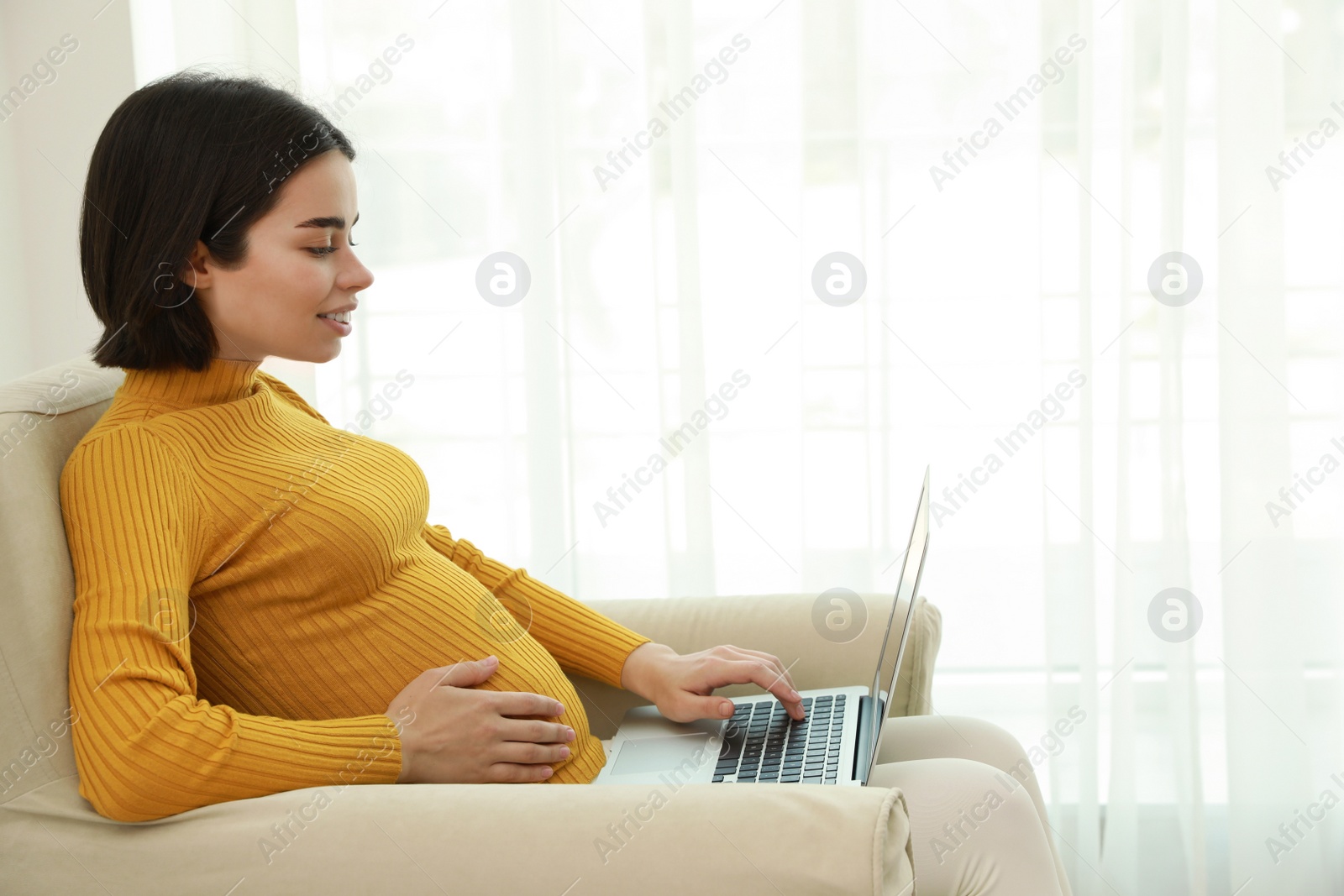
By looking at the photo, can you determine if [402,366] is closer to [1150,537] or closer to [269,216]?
[269,216]

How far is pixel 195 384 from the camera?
44.7 inches

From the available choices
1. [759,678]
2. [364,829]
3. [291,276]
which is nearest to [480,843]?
[364,829]

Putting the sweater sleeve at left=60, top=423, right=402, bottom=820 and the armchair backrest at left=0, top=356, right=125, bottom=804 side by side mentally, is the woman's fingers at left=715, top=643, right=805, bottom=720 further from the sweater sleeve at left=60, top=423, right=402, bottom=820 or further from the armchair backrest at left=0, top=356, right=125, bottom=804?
the armchair backrest at left=0, top=356, right=125, bottom=804

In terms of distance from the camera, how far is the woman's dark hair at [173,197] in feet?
3.50

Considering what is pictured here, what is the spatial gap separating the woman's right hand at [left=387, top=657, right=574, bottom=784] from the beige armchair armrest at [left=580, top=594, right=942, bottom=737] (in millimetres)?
318

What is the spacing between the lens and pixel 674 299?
78.4 inches

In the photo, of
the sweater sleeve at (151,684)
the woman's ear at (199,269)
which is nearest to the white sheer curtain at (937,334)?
the woman's ear at (199,269)

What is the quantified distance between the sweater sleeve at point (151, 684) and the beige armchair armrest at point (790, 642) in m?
0.46

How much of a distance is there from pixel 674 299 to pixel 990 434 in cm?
60

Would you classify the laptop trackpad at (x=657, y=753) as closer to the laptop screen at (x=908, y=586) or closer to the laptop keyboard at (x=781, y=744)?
the laptop keyboard at (x=781, y=744)

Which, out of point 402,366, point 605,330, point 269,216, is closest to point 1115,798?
point 605,330

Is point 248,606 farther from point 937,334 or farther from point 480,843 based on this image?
point 937,334

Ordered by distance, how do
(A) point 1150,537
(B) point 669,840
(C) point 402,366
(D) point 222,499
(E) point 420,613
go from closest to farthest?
(B) point 669,840 → (D) point 222,499 → (E) point 420,613 → (A) point 1150,537 → (C) point 402,366

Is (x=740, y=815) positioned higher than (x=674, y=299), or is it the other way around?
(x=674, y=299)
